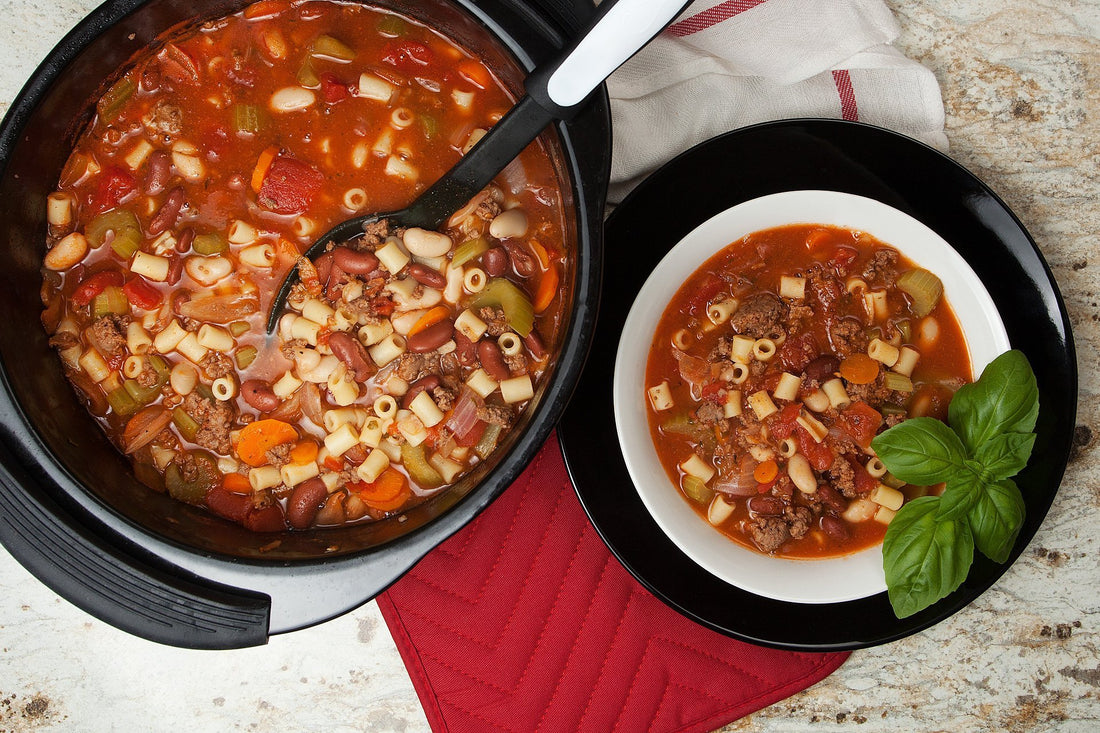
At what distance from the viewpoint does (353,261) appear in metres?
2.28

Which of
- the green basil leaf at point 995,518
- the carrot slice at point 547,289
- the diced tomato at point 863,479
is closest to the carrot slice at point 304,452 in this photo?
the carrot slice at point 547,289

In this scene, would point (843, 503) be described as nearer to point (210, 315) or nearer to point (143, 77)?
point (210, 315)

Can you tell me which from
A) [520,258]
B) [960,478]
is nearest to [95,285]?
[520,258]

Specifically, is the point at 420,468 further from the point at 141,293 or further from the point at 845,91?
the point at 845,91

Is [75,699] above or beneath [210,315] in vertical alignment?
beneath

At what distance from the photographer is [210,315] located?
2363 millimetres

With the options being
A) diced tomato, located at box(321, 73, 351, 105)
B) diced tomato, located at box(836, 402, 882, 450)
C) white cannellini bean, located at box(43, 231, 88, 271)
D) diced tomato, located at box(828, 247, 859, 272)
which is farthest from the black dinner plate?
white cannellini bean, located at box(43, 231, 88, 271)

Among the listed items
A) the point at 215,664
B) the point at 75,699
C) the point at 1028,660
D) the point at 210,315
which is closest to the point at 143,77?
the point at 210,315

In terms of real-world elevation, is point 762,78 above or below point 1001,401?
above

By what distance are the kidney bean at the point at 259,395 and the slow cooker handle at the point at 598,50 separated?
1.21 m

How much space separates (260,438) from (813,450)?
5.77ft

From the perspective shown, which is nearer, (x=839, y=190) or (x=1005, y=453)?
(x=1005, y=453)

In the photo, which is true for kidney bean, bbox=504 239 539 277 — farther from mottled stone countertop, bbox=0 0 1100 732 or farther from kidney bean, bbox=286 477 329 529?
mottled stone countertop, bbox=0 0 1100 732

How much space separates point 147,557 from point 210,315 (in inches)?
28.9
